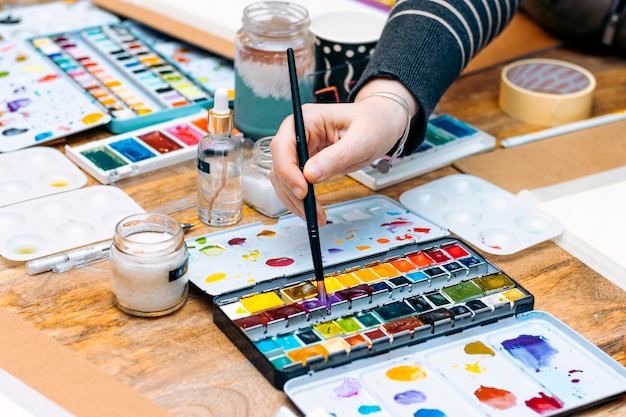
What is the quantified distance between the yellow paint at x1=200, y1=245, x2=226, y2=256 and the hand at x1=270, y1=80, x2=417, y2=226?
0.09 m

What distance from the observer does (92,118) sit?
1200 mm

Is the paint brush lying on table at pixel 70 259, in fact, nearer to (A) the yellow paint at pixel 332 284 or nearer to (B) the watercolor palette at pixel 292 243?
(B) the watercolor palette at pixel 292 243

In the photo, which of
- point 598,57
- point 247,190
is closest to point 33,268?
point 247,190

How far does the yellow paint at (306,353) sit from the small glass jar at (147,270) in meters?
0.15

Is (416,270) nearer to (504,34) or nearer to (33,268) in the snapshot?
(33,268)

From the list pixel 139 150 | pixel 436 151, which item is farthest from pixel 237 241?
pixel 436 151

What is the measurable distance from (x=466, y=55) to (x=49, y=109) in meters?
0.58

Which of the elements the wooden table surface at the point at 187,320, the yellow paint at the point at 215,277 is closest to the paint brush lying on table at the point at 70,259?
the wooden table surface at the point at 187,320

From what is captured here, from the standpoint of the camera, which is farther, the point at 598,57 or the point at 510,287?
the point at 598,57

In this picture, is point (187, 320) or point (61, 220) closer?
point (187, 320)

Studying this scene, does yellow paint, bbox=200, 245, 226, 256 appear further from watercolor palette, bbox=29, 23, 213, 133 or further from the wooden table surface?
watercolor palette, bbox=29, 23, 213, 133

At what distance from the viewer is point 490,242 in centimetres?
103

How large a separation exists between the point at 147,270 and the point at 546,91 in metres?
0.78

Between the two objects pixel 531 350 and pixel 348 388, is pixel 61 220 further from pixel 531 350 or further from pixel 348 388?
pixel 531 350
